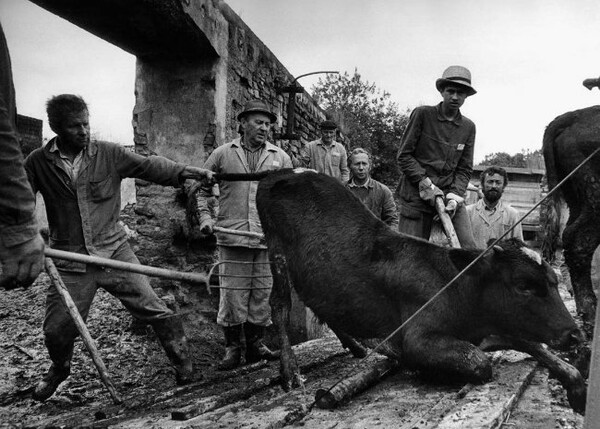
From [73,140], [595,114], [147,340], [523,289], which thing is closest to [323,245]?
[523,289]

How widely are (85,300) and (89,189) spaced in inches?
31.7

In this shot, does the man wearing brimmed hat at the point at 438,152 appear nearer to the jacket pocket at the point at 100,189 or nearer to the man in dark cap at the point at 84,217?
the man in dark cap at the point at 84,217

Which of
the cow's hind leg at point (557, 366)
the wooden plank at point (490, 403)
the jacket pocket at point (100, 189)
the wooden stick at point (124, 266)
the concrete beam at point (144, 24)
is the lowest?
the wooden plank at point (490, 403)

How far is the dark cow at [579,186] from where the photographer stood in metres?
5.26

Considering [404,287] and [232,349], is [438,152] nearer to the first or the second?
[404,287]

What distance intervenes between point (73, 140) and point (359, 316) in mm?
2385

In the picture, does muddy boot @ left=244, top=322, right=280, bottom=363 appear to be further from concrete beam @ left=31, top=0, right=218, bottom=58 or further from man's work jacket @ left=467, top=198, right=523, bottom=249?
concrete beam @ left=31, top=0, right=218, bottom=58

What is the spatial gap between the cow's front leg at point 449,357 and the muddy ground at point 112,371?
0.98 ft

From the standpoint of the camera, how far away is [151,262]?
6.44 metres

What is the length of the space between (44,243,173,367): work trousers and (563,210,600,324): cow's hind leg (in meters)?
3.43

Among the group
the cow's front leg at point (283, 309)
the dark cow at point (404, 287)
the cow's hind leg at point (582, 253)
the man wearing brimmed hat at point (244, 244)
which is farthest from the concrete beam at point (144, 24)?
the cow's hind leg at point (582, 253)

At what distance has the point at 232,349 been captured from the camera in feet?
17.5

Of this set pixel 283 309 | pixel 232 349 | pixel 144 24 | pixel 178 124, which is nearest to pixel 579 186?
pixel 283 309

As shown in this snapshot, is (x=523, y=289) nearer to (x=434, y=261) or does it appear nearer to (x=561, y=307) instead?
(x=561, y=307)
